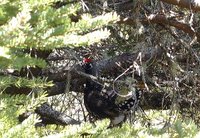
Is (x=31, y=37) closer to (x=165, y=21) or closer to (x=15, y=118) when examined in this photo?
(x=15, y=118)

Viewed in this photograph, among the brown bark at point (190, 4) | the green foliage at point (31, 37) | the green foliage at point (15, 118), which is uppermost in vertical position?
the brown bark at point (190, 4)

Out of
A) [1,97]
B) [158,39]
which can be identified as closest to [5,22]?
[1,97]

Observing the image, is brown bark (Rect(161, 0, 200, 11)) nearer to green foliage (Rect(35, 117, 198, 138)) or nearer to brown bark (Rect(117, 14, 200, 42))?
brown bark (Rect(117, 14, 200, 42))

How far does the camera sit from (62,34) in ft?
3.95

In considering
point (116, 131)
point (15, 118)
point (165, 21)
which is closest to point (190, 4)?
point (165, 21)

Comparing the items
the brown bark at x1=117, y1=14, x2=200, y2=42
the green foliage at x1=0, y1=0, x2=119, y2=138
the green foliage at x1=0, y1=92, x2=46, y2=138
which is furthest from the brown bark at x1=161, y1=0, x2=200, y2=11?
the green foliage at x1=0, y1=92, x2=46, y2=138

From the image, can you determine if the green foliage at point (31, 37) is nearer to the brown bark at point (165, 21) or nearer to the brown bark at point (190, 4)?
the brown bark at point (190, 4)

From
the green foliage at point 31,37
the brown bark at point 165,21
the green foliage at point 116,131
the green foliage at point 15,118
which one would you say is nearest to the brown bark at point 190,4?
the brown bark at point 165,21

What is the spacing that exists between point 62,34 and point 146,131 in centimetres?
66

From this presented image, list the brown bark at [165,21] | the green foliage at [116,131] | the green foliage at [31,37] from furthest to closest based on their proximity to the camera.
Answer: the brown bark at [165,21] < the green foliage at [116,131] < the green foliage at [31,37]

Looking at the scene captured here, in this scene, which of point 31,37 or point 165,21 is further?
point 165,21

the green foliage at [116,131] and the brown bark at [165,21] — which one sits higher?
the brown bark at [165,21]

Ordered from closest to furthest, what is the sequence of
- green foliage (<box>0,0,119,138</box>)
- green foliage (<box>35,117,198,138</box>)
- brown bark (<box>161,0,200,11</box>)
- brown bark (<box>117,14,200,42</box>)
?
green foliage (<box>0,0,119,138</box>)
green foliage (<box>35,117,198,138</box>)
brown bark (<box>161,0,200,11</box>)
brown bark (<box>117,14,200,42</box>)

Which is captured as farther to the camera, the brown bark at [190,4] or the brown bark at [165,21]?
the brown bark at [165,21]
